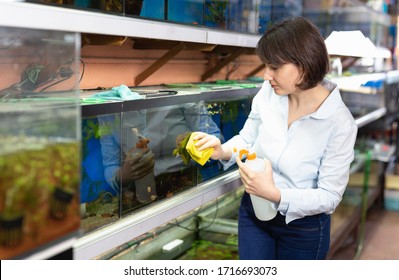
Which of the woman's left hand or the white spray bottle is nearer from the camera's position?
the woman's left hand

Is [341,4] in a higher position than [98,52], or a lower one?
higher

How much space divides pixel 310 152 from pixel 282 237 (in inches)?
15.2

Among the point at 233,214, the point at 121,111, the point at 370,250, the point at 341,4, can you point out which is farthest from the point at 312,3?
the point at 121,111

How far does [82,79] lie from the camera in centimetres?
243

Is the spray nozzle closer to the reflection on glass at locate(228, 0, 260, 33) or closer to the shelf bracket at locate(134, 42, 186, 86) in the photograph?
the shelf bracket at locate(134, 42, 186, 86)

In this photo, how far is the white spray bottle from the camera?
202 cm

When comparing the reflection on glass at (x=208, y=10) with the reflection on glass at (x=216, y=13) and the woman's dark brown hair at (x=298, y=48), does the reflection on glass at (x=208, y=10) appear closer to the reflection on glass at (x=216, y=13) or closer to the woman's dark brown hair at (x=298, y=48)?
the reflection on glass at (x=216, y=13)

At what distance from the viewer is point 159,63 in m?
2.67

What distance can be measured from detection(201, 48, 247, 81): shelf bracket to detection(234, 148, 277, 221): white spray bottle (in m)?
1.41

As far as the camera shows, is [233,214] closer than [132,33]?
No

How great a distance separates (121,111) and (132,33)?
28cm

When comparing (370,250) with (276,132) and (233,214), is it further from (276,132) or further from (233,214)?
(276,132)

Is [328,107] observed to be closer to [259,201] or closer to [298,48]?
[298,48]

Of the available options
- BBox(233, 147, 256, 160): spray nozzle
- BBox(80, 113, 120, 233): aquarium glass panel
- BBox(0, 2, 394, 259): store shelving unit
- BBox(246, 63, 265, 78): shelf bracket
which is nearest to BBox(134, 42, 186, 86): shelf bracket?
BBox(0, 2, 394, 259): store shelving unit
